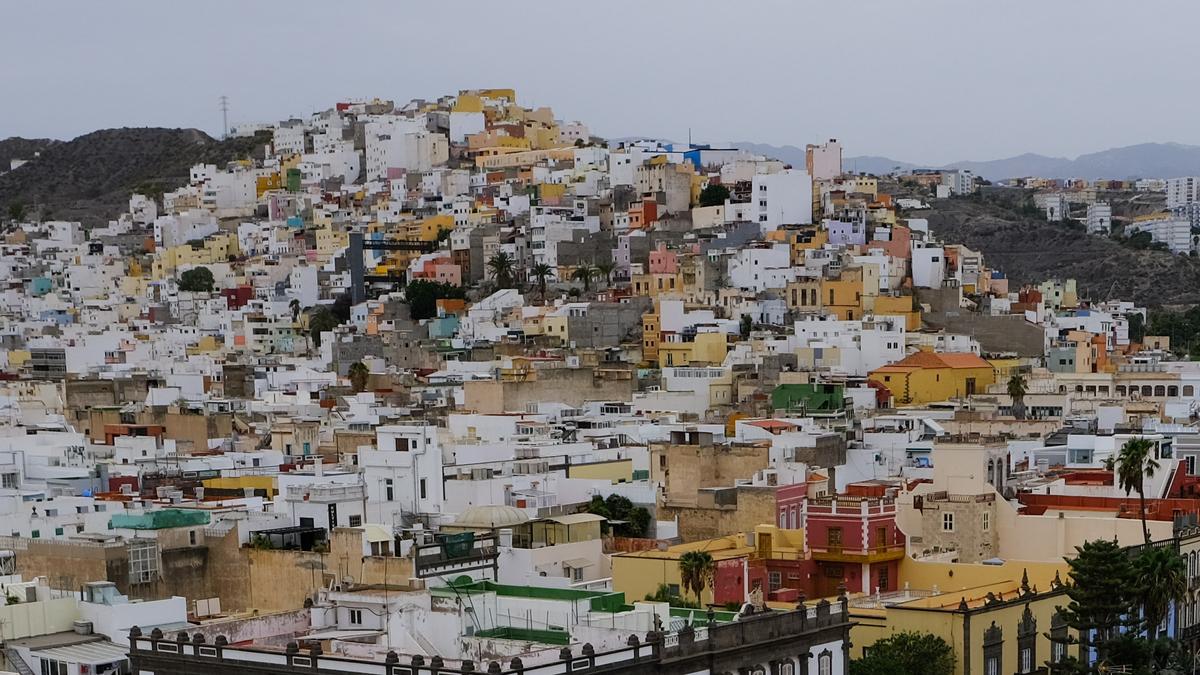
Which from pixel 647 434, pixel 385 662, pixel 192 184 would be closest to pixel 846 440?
pixel 647 434

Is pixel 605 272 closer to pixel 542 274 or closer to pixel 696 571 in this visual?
pixel 542 274

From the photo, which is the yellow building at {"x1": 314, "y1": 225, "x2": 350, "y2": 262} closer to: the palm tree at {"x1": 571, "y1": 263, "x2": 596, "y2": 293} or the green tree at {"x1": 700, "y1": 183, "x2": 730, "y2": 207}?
the green tree at {"x1": 700, "y1": 183, "x2": 730, "y2": 207}

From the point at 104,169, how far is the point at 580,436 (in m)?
130

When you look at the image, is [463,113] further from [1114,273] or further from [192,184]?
[1114,273]

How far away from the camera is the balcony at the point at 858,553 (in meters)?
36.5

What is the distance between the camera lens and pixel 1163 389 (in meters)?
66.4

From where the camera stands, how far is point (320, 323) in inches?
3883

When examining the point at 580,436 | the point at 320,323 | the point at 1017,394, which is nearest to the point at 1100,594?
the point at 580,436

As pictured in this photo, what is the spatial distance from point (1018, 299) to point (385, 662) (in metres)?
A: 68.0

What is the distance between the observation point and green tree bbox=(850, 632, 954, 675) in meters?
32.2

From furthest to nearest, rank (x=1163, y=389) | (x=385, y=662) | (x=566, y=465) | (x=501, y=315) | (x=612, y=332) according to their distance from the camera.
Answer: (x=501, y=315), (x=612, y=332), (x=1163, y=389), (x=566, y=465), (x=385, y=662)

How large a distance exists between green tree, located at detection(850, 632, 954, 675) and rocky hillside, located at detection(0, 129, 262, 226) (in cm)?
12826

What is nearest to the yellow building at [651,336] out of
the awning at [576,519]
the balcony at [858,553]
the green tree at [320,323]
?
the green tree at [320,323]

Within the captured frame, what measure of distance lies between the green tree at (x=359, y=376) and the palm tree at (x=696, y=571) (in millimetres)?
40186
